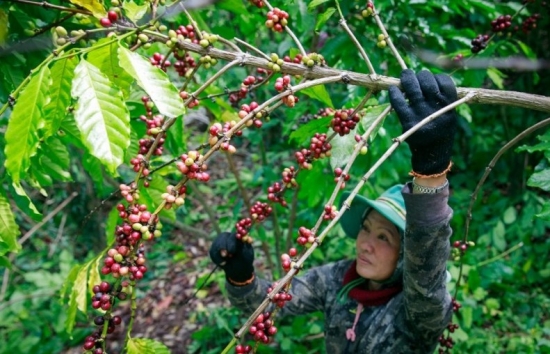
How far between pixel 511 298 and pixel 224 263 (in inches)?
117

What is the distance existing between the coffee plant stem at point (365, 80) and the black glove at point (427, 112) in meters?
0.06

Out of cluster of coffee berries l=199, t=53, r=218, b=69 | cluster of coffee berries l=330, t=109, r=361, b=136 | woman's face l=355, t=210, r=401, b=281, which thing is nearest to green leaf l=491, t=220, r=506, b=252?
woman's face l=355, t=210, r=401, b=281

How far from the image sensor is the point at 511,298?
4.03m

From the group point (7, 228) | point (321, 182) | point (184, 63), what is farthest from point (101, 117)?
point (321, 182)

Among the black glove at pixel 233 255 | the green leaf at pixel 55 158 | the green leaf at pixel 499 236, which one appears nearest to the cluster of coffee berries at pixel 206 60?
the green leaf at pixel 55 158

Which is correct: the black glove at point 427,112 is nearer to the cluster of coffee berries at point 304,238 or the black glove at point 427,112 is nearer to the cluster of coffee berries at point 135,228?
the cluster of coffee berries at point 304,238

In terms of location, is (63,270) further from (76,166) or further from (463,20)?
(463,20)

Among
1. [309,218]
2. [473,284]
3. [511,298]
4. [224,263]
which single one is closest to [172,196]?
[224,263]

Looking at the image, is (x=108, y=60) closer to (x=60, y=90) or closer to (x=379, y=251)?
(x=60, y=90)

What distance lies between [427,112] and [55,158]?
1.34 metres

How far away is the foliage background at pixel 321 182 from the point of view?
1.82 m

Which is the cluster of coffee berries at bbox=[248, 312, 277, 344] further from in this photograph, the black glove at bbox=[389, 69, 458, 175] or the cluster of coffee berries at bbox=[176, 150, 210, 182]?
the black glove at bbox=[389, 69, 458, 175]

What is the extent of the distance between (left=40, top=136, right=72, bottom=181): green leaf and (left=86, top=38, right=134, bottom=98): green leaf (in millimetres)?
593

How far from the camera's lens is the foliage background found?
1816 millimetres
